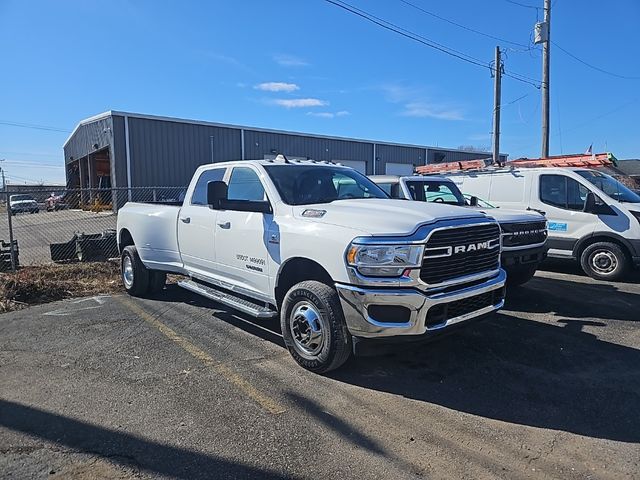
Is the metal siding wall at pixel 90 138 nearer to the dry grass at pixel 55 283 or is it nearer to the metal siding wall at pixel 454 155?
the dry grass at pixel 55 283

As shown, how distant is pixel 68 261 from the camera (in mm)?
9961

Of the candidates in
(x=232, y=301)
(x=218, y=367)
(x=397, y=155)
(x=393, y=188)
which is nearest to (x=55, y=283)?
(x=232, y=301)

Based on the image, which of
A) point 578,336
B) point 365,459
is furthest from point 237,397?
point 578,336

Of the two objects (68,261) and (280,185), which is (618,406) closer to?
(280,185)

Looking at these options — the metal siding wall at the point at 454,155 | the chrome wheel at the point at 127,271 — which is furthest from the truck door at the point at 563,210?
the metal siding wall at the point at 454,155

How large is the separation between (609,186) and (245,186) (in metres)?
7.49

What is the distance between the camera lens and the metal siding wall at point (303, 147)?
94.0 feet

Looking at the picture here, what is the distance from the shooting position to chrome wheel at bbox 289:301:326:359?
4.22 metres

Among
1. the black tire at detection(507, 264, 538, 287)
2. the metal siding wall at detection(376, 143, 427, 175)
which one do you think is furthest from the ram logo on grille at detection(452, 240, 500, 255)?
the metal siding wall at detection(376, 143, 427, 175)

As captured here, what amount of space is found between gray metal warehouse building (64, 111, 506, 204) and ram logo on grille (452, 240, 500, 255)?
22.2 meters

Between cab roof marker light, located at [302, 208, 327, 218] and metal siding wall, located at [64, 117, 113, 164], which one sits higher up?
metal siding wall, located at [64, 117, 113, 164]

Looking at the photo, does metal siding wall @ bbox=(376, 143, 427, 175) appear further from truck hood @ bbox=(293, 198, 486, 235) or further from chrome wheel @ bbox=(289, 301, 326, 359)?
chrome wheel @ bbox=(289, 301, 326, 359)

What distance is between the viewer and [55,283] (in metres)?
8.01

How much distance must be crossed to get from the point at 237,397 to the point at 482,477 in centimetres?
200
